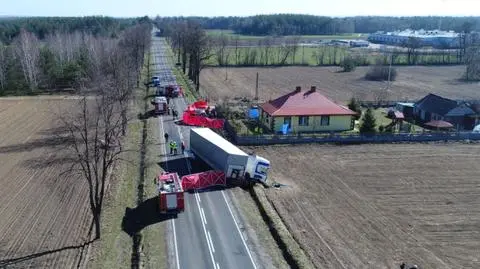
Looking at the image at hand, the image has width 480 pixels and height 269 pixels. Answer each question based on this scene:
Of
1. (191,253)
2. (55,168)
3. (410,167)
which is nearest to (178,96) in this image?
(55,168)

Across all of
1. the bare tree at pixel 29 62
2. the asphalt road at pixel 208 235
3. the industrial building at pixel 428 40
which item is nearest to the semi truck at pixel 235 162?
the asphalt road at pixel 208 235

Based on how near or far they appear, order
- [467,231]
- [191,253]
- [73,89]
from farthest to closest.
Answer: [73,89], [467,231], [191,253]

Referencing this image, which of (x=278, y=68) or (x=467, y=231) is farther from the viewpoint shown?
(x=278, y=68)

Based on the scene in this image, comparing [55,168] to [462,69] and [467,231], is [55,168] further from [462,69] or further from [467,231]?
[462,69]

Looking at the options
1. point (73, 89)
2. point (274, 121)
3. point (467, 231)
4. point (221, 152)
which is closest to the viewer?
point (467, 231)

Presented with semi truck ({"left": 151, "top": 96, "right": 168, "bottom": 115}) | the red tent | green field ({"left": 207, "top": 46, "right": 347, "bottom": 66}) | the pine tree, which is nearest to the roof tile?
the pine tree

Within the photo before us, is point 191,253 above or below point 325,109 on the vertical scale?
below

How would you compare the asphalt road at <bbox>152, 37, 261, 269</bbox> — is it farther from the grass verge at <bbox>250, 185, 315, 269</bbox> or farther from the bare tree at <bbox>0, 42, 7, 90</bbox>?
the bare tree at <bbox>0, 42, 7, 90</bbox>
